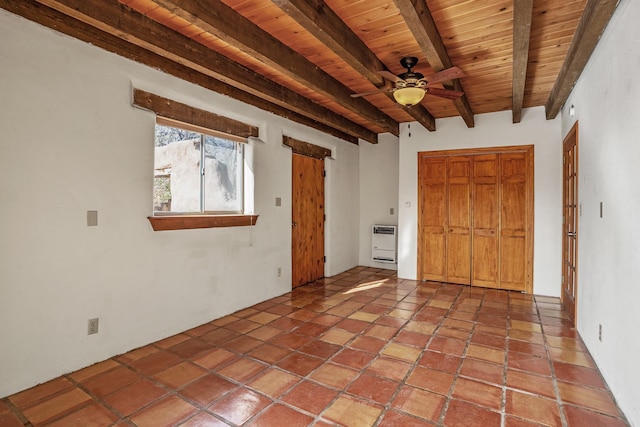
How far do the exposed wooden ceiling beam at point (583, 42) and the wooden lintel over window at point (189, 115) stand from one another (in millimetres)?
3271

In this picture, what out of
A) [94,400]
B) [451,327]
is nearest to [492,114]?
[451,327]

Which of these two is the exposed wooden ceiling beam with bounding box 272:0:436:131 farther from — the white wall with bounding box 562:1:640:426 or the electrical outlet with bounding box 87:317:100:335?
the electrical outlet with bounding box 87:317:100:335

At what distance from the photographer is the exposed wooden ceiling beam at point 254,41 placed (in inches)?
86.0

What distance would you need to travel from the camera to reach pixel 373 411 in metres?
2.12

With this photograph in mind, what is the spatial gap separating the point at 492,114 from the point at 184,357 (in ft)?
16.9

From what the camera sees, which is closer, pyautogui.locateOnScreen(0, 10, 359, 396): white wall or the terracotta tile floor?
the terracotta tile floor

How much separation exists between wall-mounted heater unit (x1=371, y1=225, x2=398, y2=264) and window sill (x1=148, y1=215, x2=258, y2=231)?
3026 millimetres

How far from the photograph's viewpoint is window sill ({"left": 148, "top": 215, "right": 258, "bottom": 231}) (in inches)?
125

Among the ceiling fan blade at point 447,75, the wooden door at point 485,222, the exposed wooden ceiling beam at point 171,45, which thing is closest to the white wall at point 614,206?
the ceiling fan blade at point 447,75

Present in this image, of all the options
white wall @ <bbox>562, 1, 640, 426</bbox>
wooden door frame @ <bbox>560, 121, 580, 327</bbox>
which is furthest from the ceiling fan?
wooden door frame @ <bbox>560, 121, 580, 327</bbox>

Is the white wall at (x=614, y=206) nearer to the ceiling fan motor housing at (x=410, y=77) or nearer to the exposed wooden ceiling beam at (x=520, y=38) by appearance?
the exposed wooden ceiling beam at (x=520, y=38)

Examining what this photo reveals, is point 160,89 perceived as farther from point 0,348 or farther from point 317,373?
point 317,373

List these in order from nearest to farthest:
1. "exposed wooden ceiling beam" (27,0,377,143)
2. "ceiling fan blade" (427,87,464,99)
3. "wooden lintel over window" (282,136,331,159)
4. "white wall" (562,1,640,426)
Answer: "white wall" (562,1,640,426)
"exposed wooden ceiling beam" (27,0,377,143)
"ceiling fan blade" (427,87,464,99)
"wooden lintel over window" (282,136,331,159)

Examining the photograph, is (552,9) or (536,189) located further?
(536,189)
